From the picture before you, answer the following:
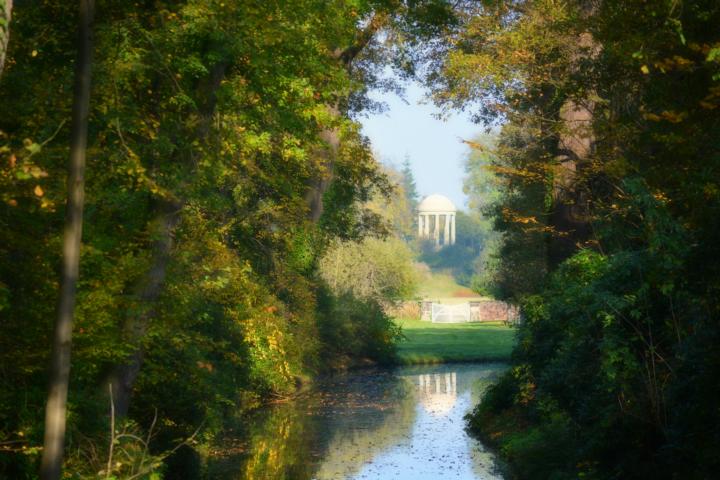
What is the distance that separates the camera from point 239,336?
25.6m

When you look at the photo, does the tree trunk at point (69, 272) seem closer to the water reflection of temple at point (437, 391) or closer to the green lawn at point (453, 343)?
the water reflection of temple at point (437, 391)

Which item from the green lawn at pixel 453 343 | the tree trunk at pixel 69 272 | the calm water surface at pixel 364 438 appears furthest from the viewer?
the green lawn at pixel 453 343

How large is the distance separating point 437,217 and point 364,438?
115051 mm

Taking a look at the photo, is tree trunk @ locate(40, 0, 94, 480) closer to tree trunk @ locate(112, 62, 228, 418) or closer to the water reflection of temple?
tree trunk @ locate(112, 62, 228, 418)

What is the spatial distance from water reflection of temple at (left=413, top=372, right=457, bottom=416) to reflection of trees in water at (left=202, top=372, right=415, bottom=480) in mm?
649

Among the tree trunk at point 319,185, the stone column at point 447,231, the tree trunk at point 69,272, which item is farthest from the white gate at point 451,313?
the tree trunk at point 69,272

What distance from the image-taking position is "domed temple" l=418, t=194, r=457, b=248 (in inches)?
5428

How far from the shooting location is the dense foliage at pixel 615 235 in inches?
471

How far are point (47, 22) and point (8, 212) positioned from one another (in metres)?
4.30

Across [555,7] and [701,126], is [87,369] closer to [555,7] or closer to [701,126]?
[701,126]

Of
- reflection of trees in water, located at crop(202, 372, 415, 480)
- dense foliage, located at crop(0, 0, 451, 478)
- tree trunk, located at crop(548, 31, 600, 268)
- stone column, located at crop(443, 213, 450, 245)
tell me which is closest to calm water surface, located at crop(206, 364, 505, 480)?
reflection of trees in water, located at crop(202, 372, 415, 480)

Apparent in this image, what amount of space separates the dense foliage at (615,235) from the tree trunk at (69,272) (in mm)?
6420

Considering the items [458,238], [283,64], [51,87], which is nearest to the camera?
[51,87]

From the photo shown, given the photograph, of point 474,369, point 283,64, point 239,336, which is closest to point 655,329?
point 283,64
